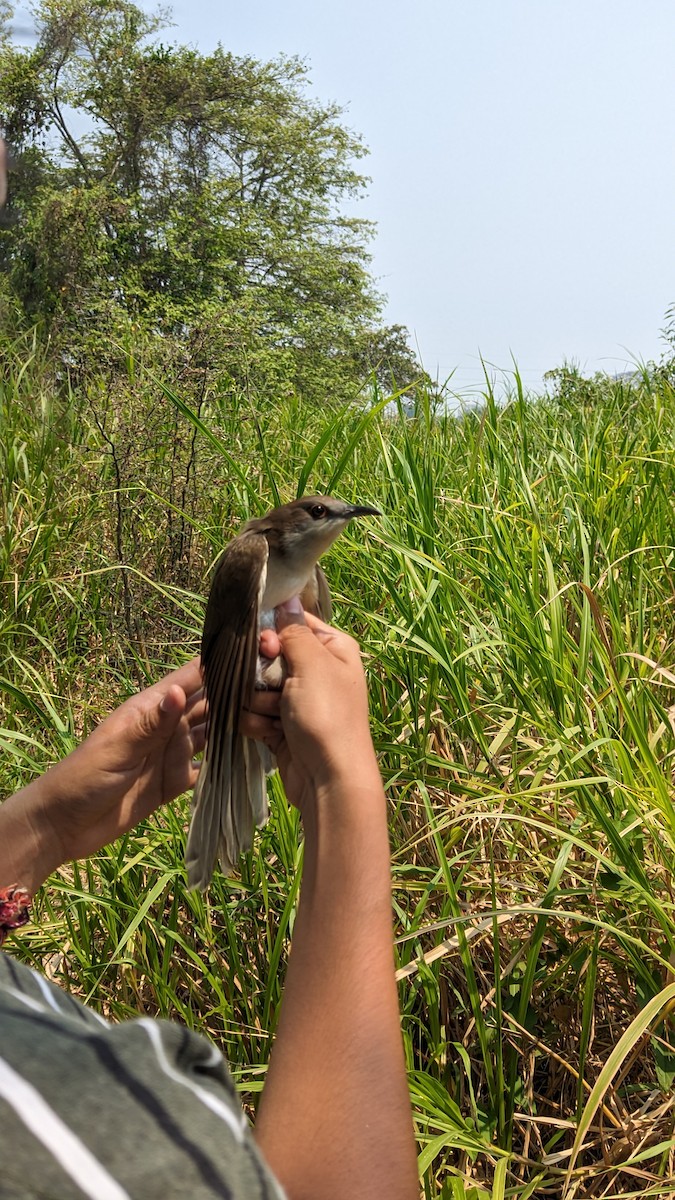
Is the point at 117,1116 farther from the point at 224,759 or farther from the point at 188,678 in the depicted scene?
the point at 188,678

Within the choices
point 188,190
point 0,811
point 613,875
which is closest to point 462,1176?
point 613,875

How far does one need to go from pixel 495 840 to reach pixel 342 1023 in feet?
4.74

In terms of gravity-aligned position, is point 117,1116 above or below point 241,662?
below

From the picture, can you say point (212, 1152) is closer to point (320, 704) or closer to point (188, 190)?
point (320, 704)

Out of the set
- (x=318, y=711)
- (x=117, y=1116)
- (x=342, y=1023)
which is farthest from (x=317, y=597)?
(x=117, y=1116)

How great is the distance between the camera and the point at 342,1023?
90cm

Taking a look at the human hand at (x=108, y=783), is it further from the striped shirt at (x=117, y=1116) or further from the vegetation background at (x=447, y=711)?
the striped shirt at (x=117, y=1116)

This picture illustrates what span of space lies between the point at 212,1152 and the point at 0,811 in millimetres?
1156

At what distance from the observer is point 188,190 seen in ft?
68.8

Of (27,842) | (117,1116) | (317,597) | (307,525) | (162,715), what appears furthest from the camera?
(317,597)

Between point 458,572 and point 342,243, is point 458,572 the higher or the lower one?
the lower one

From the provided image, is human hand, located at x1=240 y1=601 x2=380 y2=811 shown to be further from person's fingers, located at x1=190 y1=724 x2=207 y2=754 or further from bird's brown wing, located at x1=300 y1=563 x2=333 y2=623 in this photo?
bird's brown wing, located at x1=300 y1=563 x2=333 y2=623

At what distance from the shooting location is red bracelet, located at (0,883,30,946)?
1.29 m

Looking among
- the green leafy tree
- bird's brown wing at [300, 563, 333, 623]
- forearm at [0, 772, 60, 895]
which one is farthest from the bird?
the green leafy tree
